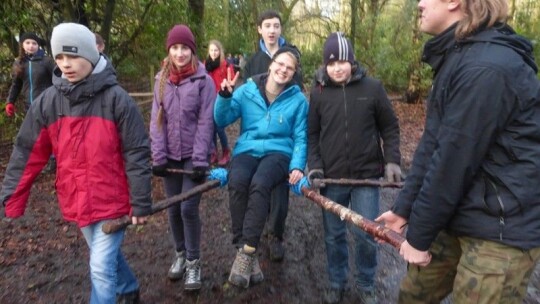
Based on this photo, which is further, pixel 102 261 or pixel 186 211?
pixel 186 211

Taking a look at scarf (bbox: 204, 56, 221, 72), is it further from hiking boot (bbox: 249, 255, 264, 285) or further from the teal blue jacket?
hiking boot (bbox: 249, 255, 264, 285)

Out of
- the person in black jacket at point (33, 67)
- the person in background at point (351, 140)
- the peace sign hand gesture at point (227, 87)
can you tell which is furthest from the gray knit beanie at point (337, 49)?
the person in black jacket at point (33, 67)

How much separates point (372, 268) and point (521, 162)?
208 cm

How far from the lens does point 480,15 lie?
208 centimetres

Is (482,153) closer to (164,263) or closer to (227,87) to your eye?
(227,87)

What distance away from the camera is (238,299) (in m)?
3.98

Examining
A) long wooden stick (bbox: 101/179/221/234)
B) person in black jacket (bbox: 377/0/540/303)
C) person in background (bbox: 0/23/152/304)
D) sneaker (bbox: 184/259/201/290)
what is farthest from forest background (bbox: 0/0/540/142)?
sneaker (bbox: 184/259/201/290)

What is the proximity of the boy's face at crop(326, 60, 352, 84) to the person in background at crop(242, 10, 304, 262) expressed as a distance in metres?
0.73

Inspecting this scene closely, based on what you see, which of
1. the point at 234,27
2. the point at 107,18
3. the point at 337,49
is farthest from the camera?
the point at 234,27

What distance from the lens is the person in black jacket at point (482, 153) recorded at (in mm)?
1957

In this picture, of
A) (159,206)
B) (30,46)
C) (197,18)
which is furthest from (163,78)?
(197,18)

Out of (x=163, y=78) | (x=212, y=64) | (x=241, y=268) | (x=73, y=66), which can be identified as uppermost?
(x=73, y=66)

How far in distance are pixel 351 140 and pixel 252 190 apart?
0.89 metres

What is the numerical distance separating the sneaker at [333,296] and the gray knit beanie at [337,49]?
195cm
